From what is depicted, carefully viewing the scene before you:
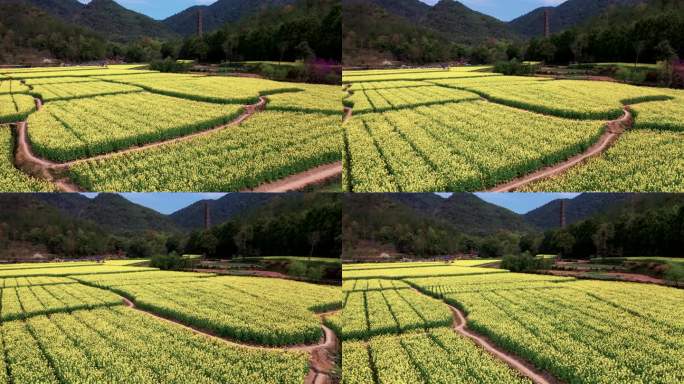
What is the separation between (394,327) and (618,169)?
3.48 meters

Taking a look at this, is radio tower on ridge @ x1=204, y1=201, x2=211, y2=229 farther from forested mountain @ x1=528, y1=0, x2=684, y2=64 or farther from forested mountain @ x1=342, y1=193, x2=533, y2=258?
forested mountain @ x1=528, y1=0, x2=684, y2=64

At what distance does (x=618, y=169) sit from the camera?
5188 mm

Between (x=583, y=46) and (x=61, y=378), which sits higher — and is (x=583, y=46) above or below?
above

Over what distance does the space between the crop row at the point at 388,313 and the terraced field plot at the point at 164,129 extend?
5.80 feet

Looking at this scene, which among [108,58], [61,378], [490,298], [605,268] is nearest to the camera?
[61,378]

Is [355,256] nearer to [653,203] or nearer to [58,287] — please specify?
[653,203]

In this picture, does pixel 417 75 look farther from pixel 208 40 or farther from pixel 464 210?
pixel 208 40

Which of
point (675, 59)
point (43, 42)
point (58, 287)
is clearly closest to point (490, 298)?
point (675, 59)

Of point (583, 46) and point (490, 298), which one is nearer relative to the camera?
point (490, 298)

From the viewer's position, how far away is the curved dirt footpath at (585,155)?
4930 mm

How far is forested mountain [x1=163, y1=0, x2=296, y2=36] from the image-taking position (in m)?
5.72

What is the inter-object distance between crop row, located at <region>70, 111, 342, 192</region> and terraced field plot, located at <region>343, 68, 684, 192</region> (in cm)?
47

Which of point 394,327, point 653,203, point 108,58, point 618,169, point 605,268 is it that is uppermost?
point 108,58

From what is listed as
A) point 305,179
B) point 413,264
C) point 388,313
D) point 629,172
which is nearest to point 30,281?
point 305,179
